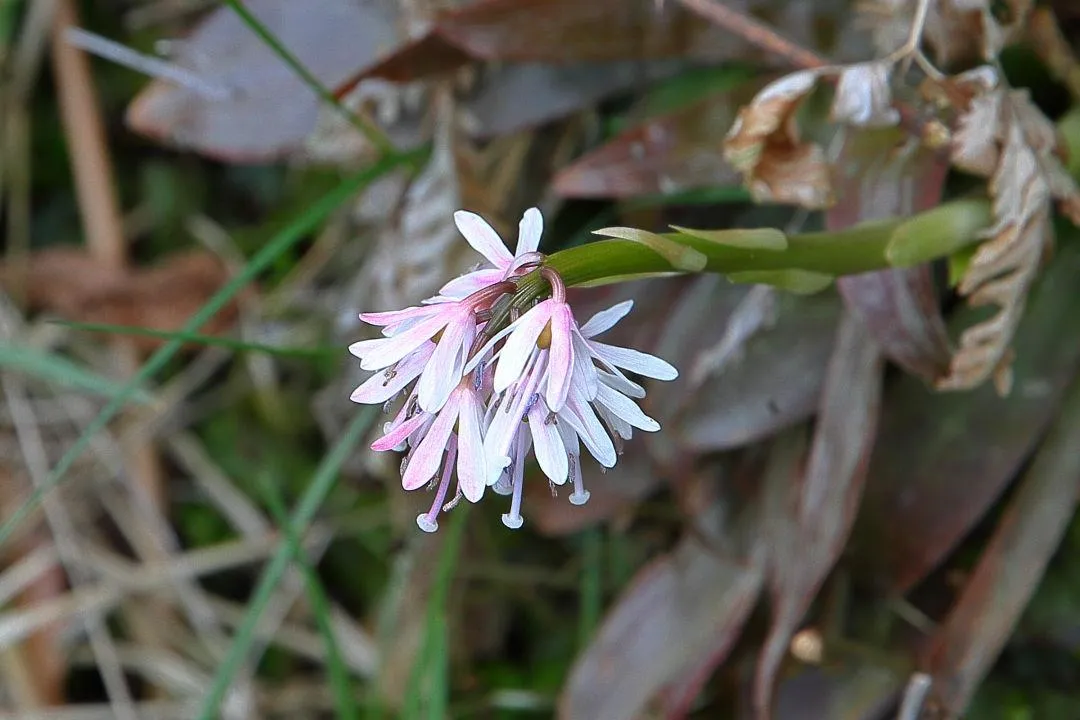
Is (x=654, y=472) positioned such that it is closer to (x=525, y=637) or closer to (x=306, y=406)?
(x=525, y=637)

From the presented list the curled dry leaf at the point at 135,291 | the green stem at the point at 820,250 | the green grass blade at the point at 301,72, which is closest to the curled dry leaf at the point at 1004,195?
the green stem at the point at 820,250

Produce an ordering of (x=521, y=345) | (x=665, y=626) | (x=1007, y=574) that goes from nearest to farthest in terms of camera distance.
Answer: (x=521, y=345) < (x=1007, y=574) < (x=665, y=626)

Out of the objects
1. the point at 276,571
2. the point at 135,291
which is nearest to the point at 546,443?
the point at 276,571

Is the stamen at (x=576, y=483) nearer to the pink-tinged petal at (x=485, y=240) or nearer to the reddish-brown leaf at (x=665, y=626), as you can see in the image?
the pink-tinged petal at (x=485, y=240)

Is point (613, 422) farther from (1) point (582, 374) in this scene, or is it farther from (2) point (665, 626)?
(2) point (665, 626)

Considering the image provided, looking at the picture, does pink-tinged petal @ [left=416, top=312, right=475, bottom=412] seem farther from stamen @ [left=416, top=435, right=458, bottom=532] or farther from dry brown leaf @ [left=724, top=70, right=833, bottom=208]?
dry brown leaf @ [left=724, top=70, right=833, bottom=208]

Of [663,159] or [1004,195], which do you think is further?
[663,159]
